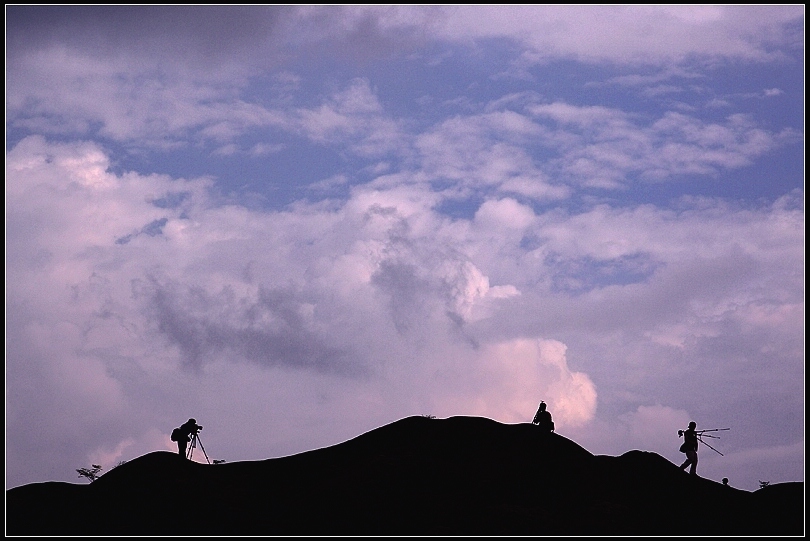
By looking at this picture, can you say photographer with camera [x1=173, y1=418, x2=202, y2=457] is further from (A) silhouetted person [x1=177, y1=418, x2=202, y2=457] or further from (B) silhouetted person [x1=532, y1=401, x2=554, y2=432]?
(B) silhouetted person [x1=532, y1=401, x2=554, y2=432]

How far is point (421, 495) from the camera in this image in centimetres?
3547

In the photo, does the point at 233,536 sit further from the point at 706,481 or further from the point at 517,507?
the point at 706,481

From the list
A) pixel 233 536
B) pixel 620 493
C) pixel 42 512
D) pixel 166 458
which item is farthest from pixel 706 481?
pixel 42 512

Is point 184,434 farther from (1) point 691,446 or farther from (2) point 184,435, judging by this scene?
(1) point 691,446

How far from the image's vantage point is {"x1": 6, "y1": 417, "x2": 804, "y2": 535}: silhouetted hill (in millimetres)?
34031

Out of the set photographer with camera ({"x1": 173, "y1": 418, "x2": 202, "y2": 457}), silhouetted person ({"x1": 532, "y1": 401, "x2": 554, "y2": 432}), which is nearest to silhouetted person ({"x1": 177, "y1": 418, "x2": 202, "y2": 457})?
photographer with camera ({"x1": 173, "y1": 418, "x2": 202, "y2": 457})

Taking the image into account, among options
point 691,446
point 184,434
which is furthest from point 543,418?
point 184,434

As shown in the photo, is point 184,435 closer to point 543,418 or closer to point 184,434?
point 184,434

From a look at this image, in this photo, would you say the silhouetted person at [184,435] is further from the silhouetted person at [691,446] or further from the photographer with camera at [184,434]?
the silhouetted person at [691,446]

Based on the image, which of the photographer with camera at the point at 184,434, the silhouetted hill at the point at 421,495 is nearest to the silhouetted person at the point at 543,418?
the silhouetted hill at the point at 421,495

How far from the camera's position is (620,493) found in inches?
1468

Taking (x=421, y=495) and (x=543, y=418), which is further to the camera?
(x=543, y=418)

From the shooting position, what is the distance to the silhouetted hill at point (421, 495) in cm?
3403

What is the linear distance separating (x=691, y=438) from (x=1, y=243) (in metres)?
28.9
